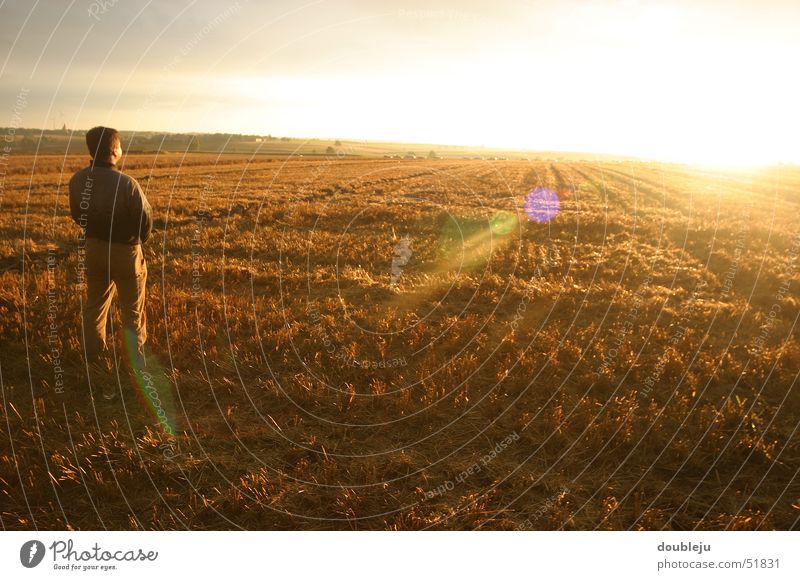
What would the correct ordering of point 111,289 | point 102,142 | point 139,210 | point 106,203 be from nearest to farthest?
point 102,142 < point 106,203 < point 139,210 < point 111,289

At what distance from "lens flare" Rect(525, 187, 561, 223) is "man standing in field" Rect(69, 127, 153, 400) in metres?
16.9

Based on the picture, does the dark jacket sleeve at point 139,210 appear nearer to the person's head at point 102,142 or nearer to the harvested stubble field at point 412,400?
the person's head at point 102,142

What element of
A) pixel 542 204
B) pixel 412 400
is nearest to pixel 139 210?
pixel 412 400

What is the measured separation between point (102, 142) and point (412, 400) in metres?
4.77

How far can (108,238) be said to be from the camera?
229 inches

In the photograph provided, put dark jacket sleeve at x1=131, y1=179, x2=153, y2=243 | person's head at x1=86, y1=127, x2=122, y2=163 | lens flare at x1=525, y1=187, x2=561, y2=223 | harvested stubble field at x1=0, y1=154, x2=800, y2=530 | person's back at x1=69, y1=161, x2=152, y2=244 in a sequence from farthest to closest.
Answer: lens flare at x1=525, y1=187, x2=561, y2=223
dark jacket sleeve at x1=131, y1=179, x2=153, y2=243
person's back at x1=69, y1=161, x2=152, y2=244
person's head at x1=86, y1=127, x2=122, y2=163
harvested stubble field at x1=0, y1=154, x2=800, y2=530

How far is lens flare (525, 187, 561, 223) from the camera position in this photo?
21650mm

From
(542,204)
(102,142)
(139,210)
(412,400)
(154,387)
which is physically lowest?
(412,400)

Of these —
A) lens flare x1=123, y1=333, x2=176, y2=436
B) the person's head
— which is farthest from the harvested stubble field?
the person's head

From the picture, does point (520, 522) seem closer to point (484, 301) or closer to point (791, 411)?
point (791, 411)

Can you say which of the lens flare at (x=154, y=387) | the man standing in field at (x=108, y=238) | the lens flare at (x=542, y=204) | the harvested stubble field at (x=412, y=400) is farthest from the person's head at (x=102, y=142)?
the lens flare at (x=542, y=204)

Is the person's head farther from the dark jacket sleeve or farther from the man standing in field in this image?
the dark jacket sleeve

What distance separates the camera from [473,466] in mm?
5066

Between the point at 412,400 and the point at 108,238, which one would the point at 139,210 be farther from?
Answer: the point at 412,400
